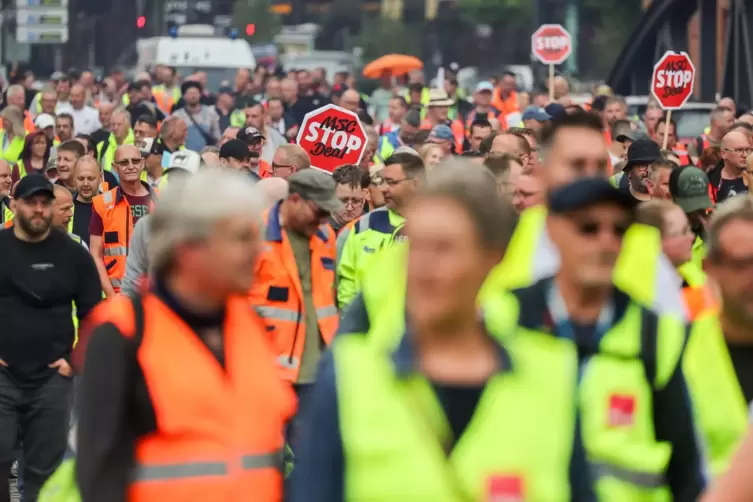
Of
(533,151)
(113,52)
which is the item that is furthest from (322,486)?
(113,52)

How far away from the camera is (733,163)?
558 inches

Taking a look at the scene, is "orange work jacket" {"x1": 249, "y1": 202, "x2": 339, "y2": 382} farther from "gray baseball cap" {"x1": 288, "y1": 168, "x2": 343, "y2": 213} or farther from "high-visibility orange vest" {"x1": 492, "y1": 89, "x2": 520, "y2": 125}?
"high-visibility orange vest" {"x1": 492, "y1": 89, "x2": 520, "y2": 125}

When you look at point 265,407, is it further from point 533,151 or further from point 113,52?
point 113,52

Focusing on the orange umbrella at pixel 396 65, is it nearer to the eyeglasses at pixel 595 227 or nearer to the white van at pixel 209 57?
the white van at pixel 209 57

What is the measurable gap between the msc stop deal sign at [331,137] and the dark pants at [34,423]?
4730mm

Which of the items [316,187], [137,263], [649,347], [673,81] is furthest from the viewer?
[673,81]

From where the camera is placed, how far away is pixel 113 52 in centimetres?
6569

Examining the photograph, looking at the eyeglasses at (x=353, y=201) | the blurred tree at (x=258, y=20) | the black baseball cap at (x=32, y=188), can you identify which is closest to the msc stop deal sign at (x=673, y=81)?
the eyeglasses at (x=353, y=201)

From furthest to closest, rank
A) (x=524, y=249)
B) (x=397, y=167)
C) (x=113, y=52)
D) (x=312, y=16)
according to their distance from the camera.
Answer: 1. (x=312, y=16)
2. (x=113, y=52)
3. (x=397, y=167)
4. (x=524, y=249)

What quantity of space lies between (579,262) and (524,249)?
119 cm

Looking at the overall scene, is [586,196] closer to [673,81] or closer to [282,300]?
[282,300]

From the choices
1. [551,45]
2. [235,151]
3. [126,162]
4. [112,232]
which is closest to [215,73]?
[551,45]

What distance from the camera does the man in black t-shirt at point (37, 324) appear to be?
29.8 feet

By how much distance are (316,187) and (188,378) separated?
423cm
